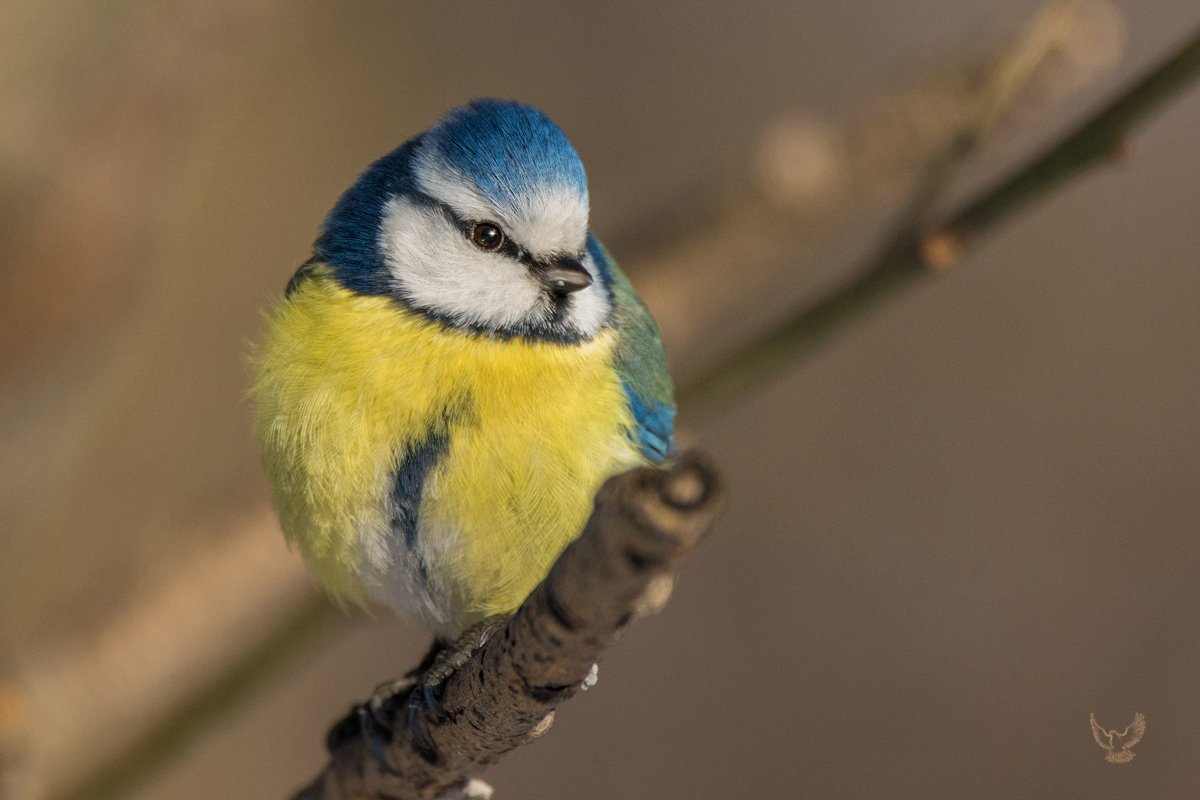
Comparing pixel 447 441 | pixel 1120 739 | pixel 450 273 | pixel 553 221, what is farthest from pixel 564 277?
pixel 1120 739

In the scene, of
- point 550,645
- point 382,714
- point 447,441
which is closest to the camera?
point 550,645

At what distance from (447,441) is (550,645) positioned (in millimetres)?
531

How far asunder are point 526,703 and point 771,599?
2290mm

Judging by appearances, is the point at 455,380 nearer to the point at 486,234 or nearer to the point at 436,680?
the point at 486,234

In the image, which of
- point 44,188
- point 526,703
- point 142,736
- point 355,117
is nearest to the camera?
point 526,703

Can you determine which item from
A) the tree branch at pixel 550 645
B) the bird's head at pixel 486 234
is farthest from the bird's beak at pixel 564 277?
the tree branch at pixel 550 645

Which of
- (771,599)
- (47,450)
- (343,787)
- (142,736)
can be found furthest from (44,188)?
(771,599)

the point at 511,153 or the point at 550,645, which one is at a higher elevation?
the point at 511,153

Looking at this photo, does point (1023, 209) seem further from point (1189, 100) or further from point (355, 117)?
point (355, 117)

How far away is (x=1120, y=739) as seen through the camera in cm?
143

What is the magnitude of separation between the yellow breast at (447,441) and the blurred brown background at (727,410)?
507 millimetres

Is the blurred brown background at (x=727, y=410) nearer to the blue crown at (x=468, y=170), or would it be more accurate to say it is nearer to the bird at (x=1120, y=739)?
the bird at (x=1120, y=739)

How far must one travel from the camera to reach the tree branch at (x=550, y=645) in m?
0.93

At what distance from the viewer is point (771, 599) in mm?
3494
